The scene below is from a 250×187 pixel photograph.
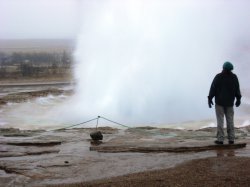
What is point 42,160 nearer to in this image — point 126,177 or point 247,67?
point 126,177

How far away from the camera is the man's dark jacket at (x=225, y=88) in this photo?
29.3ft

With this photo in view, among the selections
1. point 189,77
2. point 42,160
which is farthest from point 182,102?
point 42,160

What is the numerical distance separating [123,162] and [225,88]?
245 centimetres

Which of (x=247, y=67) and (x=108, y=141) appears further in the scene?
(x=247, y=67)

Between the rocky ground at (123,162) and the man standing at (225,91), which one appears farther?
the man standing at (225,91)

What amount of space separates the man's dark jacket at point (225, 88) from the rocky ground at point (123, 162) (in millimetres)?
891

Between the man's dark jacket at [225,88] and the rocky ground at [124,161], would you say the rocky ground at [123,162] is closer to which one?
the rocky ground at [124,161]

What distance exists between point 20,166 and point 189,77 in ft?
62.4

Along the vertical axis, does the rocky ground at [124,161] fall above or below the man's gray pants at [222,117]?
below

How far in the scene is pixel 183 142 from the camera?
33.0 feet

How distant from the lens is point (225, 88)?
29.5 ft

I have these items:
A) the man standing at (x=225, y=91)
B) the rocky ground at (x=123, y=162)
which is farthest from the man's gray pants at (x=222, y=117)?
the rocky ground at (x=123, y=162)

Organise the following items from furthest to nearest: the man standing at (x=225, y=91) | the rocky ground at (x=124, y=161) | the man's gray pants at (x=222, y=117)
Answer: the man's gray pants at (x=222, y=117)
the man standing at (x=225, y=91)
the rocky ground at (x=124, y=161)

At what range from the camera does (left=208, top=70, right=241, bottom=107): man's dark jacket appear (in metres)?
8.95
